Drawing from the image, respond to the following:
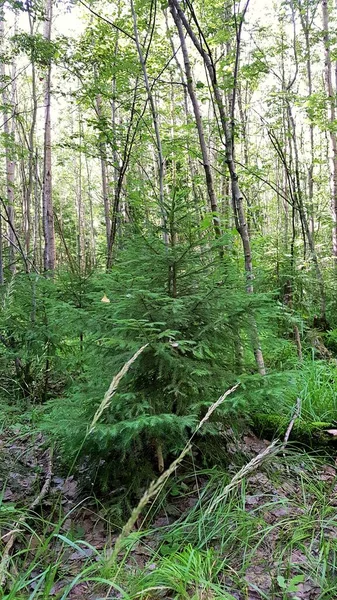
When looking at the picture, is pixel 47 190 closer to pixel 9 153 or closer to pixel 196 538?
pixel 9 153

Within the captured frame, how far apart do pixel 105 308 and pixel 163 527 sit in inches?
44.7

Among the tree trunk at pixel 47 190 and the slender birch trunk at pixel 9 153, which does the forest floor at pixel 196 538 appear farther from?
the tree trunk at pixel 47 190

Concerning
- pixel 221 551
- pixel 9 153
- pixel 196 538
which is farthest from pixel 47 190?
pixel 221 551

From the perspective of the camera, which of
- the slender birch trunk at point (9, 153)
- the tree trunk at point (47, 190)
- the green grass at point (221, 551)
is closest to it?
the green grass at point (221, 551)

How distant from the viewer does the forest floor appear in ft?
4.46

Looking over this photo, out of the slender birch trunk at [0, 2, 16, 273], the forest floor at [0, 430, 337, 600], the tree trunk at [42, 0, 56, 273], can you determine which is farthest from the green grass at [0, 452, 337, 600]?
the tree trunk at [42, 0, 56, 273]

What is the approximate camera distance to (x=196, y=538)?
1689 mm

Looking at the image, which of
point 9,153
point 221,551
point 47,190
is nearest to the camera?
point 221,551

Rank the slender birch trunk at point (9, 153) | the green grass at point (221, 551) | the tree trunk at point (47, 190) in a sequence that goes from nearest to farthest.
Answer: the green grass at point (221, 551)
the slender birch trunk at point (9, 153)
the tree trunk at point (47, 190)

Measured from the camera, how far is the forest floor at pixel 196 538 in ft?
4.46

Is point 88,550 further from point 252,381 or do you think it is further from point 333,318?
point 333,318

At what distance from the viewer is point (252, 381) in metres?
2.05

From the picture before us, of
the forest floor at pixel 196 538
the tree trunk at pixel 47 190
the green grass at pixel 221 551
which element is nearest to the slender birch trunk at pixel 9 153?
the tree trunk at pixel 47 190

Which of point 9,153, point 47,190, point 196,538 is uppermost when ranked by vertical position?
point 9,153
